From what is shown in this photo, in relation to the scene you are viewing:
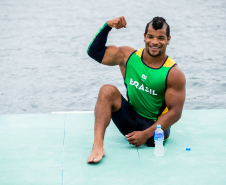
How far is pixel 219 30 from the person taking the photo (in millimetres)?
11328

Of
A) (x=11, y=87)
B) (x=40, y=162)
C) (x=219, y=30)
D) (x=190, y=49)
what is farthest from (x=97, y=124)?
(x=219, y=30)

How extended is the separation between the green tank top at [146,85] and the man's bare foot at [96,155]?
60 cm

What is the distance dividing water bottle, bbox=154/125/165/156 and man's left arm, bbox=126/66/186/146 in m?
0.09

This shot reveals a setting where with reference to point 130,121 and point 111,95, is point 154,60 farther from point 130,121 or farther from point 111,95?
point 130,121

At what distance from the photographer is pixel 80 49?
9492 mm

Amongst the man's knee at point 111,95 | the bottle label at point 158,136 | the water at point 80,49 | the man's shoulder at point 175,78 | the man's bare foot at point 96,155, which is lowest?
the water at point 80,49

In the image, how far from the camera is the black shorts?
12.2 feet

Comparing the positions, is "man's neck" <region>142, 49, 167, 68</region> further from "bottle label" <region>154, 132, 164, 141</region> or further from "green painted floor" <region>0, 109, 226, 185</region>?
"green painted floor" <region>0, 109, 226, 185</region>

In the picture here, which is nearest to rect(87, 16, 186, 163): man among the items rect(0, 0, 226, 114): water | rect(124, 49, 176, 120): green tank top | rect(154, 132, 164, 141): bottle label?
rect(124, 49, 176, 120): green tank top

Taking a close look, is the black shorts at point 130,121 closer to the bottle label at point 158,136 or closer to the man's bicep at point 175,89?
the bottle label at point 158,136

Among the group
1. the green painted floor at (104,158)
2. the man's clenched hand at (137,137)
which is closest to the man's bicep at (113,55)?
the man's clenched hand at (137,137)

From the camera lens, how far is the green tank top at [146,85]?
11.7 feet

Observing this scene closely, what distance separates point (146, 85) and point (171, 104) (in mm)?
293

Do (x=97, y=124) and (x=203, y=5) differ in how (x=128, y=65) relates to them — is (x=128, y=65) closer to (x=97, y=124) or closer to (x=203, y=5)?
(x=97, y=124)
